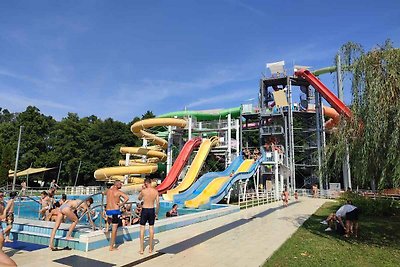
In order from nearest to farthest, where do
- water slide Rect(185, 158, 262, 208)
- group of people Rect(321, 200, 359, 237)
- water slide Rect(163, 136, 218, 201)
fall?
group of people Rect(321, 200, 359, 237)
water slide Rect(185, 158, 262, 208)
water slide Rect(163, 136, 218, 201)

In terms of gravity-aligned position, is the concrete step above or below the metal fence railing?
above

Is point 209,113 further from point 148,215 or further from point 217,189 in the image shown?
point 148,215

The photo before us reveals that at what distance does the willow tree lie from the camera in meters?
7.39

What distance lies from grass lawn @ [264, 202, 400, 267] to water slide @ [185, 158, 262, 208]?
703cm

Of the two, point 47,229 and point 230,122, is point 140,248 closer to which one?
point 47,229

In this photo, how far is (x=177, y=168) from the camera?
2336cm

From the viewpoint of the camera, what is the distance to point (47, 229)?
292 inches

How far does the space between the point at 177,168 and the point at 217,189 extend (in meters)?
5.93

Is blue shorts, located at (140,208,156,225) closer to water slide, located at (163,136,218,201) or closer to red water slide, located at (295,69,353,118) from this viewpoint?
water slide, located at (163,136,218,201)

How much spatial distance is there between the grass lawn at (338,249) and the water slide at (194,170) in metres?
10.7

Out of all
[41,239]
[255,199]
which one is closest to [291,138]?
[255,199]

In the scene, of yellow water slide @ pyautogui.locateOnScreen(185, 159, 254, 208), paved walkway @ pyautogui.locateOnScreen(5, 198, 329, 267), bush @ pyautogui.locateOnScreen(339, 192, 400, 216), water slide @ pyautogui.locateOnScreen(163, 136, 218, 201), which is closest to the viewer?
paved walkway @ pyautogui.locateOnScreen(5, 198, 329, 267)

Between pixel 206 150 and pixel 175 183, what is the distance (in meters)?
3.81

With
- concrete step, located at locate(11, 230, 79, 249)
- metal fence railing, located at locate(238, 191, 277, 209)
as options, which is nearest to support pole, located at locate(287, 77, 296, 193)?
metal fence railing, located at locate(238, 191, 277, 209)
